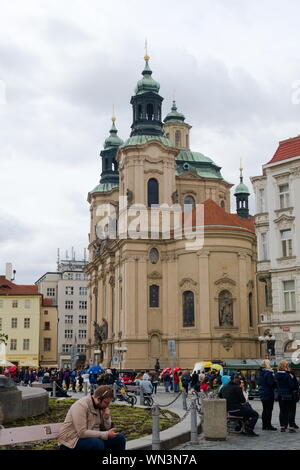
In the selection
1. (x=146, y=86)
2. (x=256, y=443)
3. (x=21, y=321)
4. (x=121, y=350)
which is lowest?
(x=256, y=443)

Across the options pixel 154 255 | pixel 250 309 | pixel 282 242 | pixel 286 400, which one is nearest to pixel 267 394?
pixel 286 400

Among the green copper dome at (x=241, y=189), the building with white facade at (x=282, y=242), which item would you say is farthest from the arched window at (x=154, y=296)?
the green copper dome at (x=241, y=189)

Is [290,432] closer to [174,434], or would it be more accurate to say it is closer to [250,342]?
[174,434]

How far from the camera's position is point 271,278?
39.5 metres

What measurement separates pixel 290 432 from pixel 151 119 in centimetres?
5416

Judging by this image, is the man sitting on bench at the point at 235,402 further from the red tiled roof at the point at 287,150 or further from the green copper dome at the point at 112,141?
the green copper dome at the point at 112,141

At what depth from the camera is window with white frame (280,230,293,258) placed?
3876 cm

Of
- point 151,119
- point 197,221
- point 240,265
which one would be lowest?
point 240,265

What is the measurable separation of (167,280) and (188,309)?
3.55m

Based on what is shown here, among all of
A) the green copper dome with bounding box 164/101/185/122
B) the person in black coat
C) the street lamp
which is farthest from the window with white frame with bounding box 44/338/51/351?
the person in black coat

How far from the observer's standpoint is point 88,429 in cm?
890

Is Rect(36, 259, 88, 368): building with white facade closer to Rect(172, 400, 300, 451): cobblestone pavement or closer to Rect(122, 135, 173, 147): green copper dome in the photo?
Rect(122, 135, 173, 147): green copper dome

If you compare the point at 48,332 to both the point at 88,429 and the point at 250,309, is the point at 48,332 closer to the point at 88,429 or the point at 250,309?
the point at 250,309
